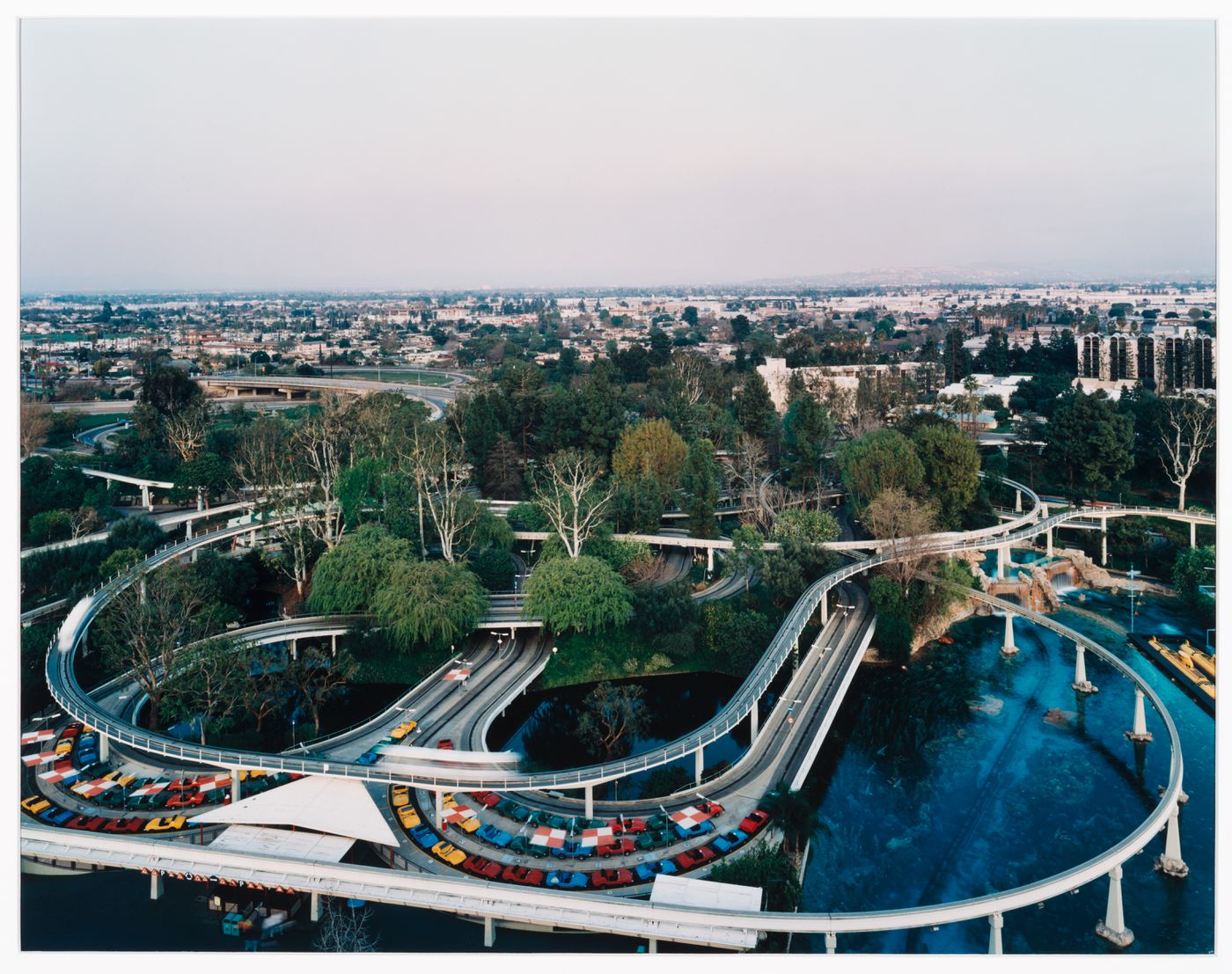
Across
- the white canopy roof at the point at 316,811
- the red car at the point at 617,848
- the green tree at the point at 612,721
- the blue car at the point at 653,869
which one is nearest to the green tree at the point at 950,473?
the green tree at the point at 612,721

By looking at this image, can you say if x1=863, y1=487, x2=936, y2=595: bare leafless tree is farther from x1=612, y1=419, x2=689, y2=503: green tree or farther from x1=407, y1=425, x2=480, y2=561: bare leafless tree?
x1=407, y1=425, x2=480, y2=561: bare leafless tree

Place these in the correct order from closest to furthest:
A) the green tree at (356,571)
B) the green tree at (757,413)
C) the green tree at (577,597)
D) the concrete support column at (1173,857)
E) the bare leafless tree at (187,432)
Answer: the concrete support column at (1173,857)
the green tree at (577,597)
the green tree at (356,571)
the bare leafless tree at (187,432)
the green tree at (757,413)

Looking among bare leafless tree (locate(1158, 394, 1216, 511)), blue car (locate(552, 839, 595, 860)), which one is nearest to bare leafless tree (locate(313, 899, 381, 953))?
blue car (locate(552, 839, 595, 860))

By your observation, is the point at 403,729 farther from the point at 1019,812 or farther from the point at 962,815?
the point at 1019,812

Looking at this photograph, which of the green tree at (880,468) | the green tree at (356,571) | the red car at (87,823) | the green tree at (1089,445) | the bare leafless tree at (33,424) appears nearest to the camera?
the red car at (87,823)


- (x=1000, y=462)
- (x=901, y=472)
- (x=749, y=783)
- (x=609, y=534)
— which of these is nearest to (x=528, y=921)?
(x=749, y=783)

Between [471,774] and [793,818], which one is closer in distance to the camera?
[793,818]

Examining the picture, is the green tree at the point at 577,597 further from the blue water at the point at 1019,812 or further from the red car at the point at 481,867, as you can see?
the red car at the point at 481,867

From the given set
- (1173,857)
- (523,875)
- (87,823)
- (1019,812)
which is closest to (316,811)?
(523,875)
